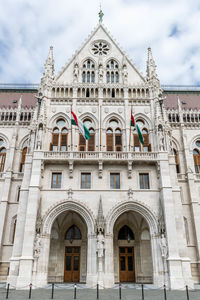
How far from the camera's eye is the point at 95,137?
92.7 feet

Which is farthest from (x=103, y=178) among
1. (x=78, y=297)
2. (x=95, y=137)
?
(x=78, y=297)

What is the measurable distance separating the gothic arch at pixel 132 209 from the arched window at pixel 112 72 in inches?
643

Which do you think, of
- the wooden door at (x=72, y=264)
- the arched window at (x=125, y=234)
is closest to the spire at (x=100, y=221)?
the arched window at (x=125, y=234)

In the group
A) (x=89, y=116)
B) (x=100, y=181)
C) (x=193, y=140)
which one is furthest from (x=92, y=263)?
(x=193, y=140)

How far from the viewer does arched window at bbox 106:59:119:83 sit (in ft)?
105

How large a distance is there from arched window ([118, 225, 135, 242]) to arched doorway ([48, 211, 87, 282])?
396cm

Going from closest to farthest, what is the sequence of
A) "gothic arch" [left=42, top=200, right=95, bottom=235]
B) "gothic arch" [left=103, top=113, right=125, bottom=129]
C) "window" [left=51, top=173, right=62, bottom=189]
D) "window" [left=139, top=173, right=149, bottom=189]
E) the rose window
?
"gothic arch" [left=42, top=200, right=95, bottom=235], "window" [left=51, top=173, right=62, bottom=189], "window" [left=139, top=173, right=149, bottom=189], "gothic arch" [left=103, top=113, right=125, bottom=129], the rose window

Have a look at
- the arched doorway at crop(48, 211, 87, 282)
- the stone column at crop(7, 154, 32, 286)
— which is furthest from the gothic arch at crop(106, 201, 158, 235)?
the stone column at crop(7, 154, 32, 286)

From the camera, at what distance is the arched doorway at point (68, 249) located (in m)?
25.2

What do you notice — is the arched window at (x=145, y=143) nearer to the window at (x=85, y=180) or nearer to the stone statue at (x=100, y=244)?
the window at (x=85, y=180)

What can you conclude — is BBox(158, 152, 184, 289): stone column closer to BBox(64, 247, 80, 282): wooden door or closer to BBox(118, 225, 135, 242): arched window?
BBox(118, 225, 135, 242): arched window

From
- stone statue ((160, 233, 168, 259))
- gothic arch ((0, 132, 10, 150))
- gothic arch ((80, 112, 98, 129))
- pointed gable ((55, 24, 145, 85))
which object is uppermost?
pointed gable ((55, 24, 145, 85))

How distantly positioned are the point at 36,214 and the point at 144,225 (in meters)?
11.4

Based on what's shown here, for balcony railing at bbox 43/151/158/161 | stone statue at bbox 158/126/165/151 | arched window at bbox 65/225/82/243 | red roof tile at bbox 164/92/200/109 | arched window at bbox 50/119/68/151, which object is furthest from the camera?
red roof tile at bbox 164/92/200/109
